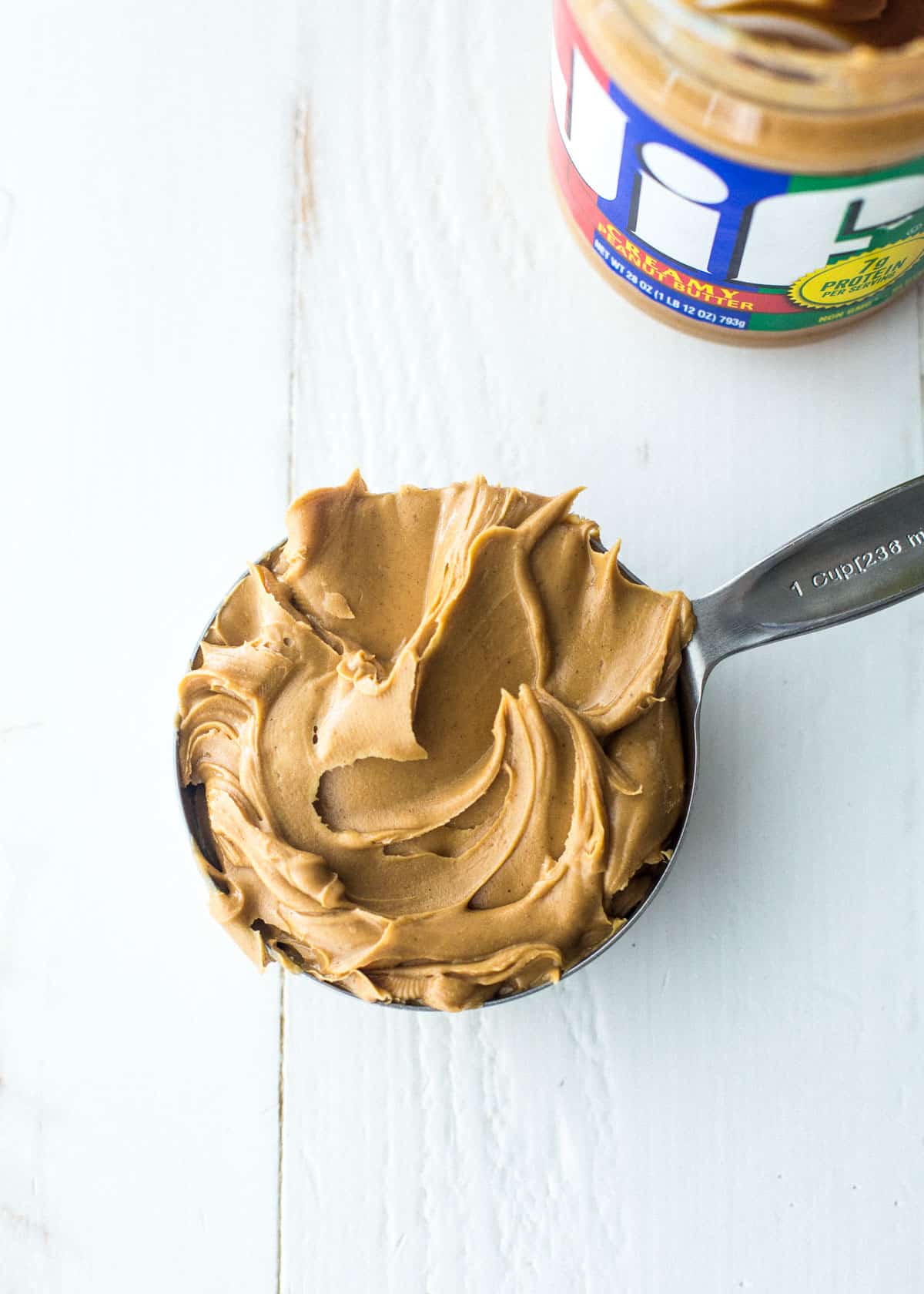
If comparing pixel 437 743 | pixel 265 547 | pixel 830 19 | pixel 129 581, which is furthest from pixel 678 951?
pixel 830 19

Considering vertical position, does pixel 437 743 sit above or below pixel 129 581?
below

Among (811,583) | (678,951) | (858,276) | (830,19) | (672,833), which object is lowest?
(678,951)

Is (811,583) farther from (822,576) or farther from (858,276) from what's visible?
(858,276)

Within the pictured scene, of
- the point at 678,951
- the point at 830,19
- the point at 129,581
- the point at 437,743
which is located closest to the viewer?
the point at 830,19

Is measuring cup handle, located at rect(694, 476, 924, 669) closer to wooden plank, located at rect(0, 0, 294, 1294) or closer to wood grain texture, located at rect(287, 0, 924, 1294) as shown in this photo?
wood grain texture, located at rect(287, 0, 924, 1294)

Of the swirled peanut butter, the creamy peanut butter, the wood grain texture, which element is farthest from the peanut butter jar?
the swirled peanut butter

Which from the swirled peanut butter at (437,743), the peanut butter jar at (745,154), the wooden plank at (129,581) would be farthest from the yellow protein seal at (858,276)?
the wooden plank at (129,581)
